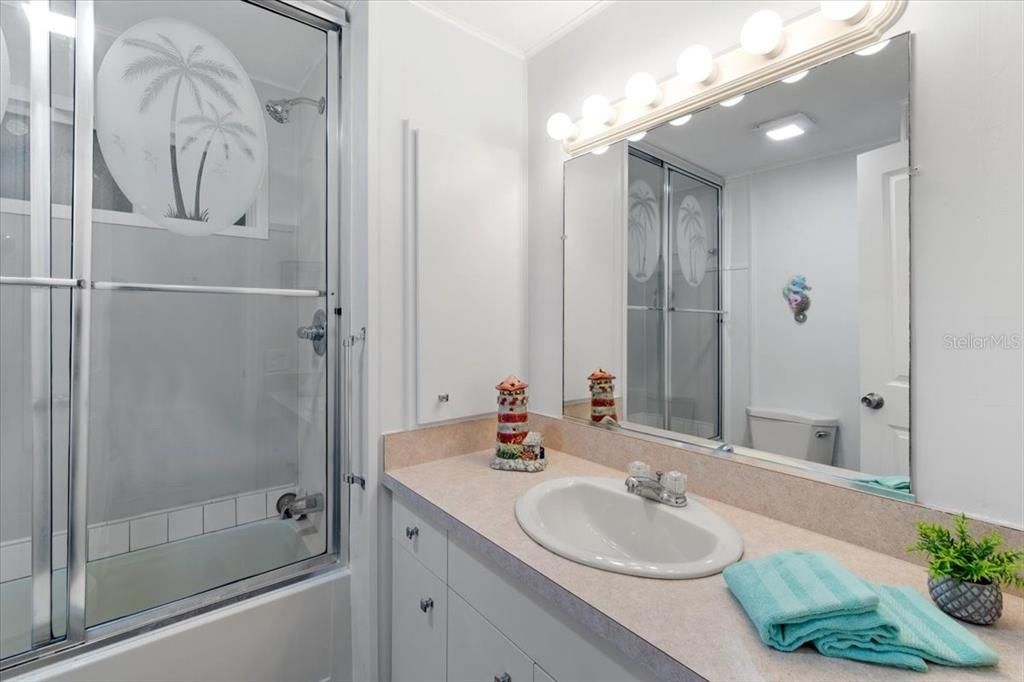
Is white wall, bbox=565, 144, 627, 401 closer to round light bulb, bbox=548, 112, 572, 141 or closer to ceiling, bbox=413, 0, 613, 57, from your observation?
round light bulb, bbox=548, 112, 572, 141

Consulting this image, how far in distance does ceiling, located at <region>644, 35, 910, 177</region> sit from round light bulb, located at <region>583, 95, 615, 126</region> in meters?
0.19

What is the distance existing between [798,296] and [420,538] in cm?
116

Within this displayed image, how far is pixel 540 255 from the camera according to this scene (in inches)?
70.4

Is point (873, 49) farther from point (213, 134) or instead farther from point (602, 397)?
point (213, 134)

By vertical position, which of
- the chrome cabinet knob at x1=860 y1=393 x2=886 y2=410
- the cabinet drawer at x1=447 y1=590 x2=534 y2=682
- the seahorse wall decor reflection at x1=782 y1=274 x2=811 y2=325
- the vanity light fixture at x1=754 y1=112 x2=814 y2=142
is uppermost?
the vanity light fixture at x1=754 y1=112 x2=814 y2=142

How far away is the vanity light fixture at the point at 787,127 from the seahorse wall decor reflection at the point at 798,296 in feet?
1.12

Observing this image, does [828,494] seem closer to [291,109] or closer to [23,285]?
[291,109]

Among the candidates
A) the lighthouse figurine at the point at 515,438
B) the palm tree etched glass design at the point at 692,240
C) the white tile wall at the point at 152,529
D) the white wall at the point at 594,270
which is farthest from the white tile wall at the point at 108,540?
the palm tree etched glass design at the point at 692,240

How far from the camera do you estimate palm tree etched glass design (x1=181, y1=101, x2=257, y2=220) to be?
4.49 ft

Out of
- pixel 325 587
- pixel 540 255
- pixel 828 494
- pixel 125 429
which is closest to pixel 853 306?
pixel 828 494

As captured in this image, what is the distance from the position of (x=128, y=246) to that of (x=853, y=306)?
183 centimetres

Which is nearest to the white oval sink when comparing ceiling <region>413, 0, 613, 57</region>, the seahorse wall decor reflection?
the seahorse wall decor reflection

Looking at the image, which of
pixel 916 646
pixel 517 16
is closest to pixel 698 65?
pixel 517 16

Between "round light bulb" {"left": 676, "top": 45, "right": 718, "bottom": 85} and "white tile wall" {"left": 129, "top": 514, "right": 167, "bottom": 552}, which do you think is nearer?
"round light bulb" {"left": 676, "top": 45, "right": 718, "bottom": 85}
